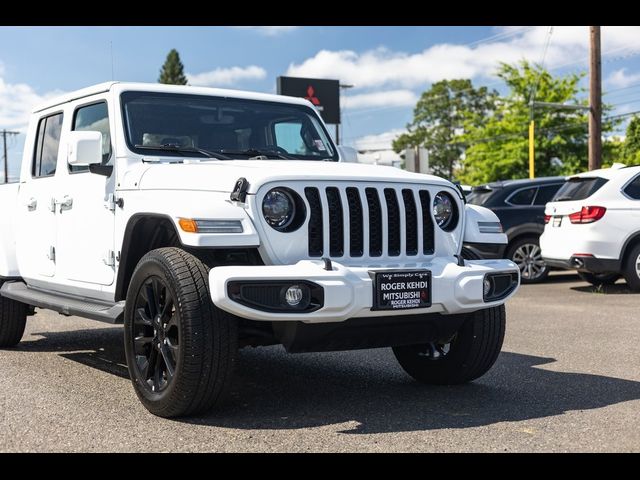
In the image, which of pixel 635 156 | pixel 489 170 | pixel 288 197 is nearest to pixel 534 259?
pixel 288 197

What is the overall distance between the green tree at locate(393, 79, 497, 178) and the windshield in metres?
77.4

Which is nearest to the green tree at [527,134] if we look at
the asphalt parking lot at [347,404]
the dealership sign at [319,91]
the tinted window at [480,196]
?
the dealership sign at [319,91]

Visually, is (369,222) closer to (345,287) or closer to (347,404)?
(345,287)

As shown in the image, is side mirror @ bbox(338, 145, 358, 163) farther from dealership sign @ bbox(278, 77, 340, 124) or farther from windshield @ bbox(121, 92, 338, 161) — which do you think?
dealership sign @ bbox(278, 77, 340, 124)

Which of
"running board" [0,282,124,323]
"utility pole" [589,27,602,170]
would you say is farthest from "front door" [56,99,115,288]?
"utility pole" [589,27,602,170]

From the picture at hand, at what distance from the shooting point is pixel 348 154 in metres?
6.77

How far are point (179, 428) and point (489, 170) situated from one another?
45964 millimetres

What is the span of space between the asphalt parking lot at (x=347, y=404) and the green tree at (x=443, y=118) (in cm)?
7701

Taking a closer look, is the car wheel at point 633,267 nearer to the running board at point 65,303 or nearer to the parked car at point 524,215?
the parked car at point 524,215

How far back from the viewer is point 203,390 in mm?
4730

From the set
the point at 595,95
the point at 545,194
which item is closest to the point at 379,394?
the point at 545,194

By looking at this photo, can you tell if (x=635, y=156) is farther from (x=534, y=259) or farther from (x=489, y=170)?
(x=534, y=259)

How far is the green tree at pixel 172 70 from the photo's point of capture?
84375 millimetres

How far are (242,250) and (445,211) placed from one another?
1331mm
